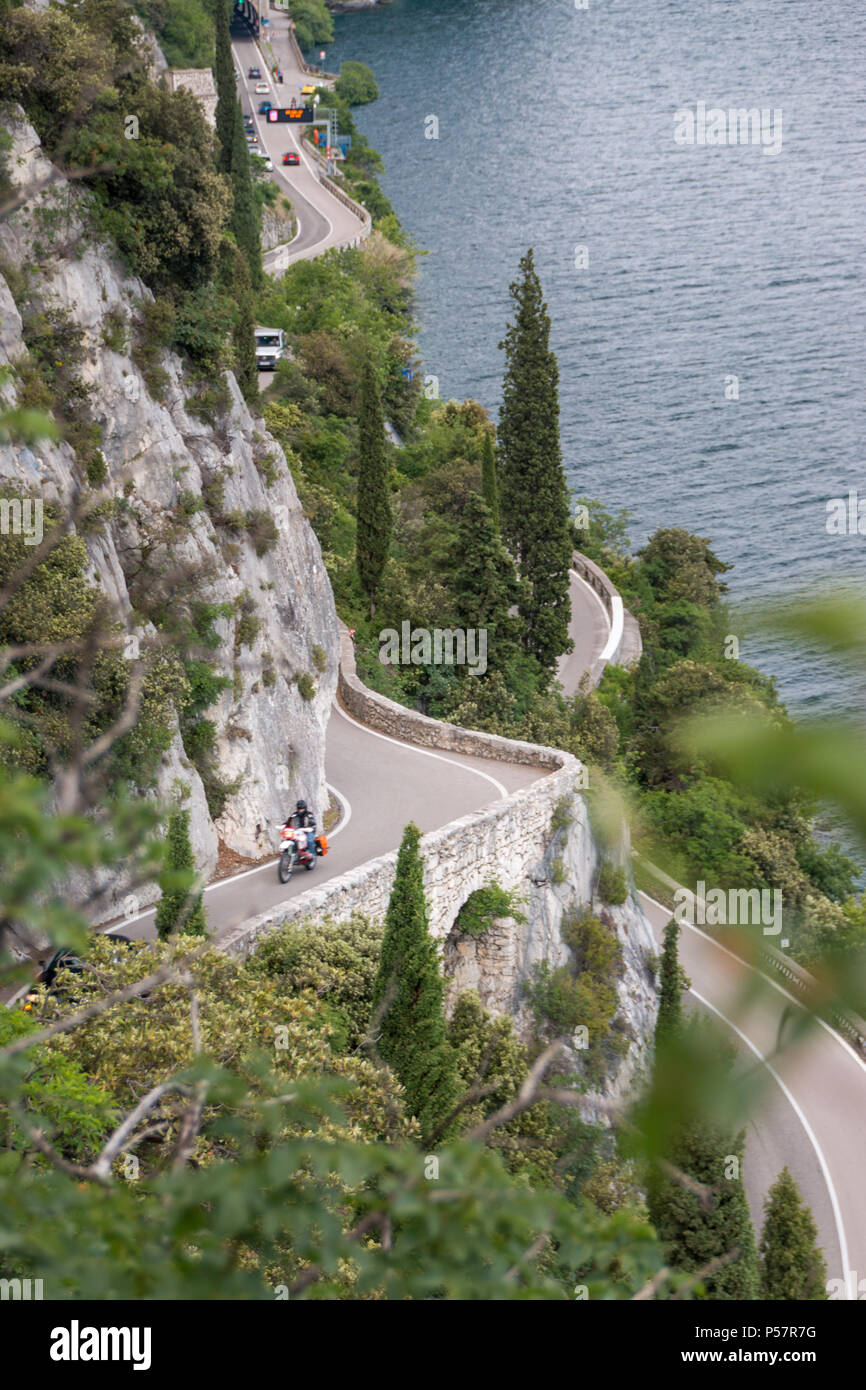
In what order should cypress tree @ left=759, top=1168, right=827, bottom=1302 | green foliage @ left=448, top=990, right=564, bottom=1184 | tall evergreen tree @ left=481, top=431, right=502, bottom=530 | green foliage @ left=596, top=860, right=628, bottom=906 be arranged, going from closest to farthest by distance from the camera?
1. green foliage @ left=448, top=990, right=564, bottom=1184
2. cypress tree @ left=759, top=1168, right=827, bottom=1302
3. green foliage @ left=596, top=860, right=628, bottom=906
4. tall evergreen tree @ left=481, top=431, right=502, bottom=530

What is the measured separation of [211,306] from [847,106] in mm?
108144

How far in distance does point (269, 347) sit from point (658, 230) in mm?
54071

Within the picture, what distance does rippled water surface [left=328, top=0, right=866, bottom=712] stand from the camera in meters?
73.2

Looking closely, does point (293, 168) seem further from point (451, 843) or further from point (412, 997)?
point (412, 997)

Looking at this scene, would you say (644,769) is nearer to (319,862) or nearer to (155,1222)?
(319,862)

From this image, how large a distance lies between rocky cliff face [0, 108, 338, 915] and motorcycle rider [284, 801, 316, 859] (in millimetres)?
1635

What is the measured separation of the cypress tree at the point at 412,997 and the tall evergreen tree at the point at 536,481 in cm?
2787

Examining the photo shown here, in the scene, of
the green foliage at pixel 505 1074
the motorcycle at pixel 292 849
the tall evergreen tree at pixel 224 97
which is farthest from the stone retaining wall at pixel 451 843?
the tall evergreen tree at pixel 224 97

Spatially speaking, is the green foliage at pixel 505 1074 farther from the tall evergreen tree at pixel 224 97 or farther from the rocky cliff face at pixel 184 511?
the tall evergreen tree at pixel 224 97

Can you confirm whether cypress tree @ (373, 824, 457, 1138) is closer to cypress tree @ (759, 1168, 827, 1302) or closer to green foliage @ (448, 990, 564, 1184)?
green foliage @ (448, 990, 564, 1184)

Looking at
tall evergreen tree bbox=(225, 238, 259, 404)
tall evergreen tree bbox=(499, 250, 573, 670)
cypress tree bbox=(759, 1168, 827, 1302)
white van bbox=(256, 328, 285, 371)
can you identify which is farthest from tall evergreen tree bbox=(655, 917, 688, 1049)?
white van bbox=(256, 328, 285, 371)

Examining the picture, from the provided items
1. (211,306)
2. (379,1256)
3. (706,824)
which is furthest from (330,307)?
(379,1256)

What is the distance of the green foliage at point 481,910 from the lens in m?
27.7

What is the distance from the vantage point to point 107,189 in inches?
1031
